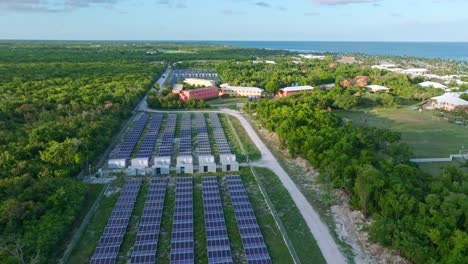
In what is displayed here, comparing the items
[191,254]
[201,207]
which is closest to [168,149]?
[201,207]

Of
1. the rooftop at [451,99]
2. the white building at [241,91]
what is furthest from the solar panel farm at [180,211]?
the rooftop at [451,99]

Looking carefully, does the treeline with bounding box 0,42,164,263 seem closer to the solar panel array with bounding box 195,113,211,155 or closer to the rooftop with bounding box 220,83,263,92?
the solar panel array with bounding box 195,113,211,155

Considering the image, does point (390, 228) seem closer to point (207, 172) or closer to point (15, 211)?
point (207, 172)

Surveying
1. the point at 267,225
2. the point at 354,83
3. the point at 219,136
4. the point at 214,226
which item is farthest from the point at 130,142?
the point at 354,83

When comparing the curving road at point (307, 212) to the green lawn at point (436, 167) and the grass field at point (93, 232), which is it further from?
the grass field at point (93, 232)

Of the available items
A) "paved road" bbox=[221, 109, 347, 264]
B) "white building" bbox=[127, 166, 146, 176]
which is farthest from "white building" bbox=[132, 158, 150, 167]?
"paved road" bbox=[221, 109, 347, 264]

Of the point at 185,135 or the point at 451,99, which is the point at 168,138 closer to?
the point at 185,135
